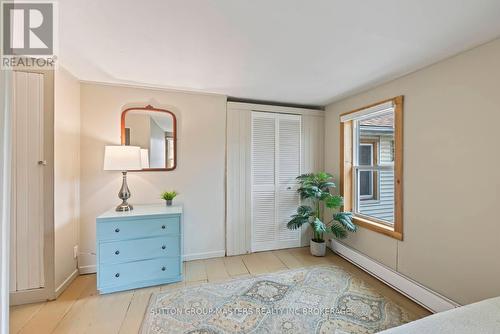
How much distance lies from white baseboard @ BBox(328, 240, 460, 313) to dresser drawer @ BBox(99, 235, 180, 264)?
7.12ft

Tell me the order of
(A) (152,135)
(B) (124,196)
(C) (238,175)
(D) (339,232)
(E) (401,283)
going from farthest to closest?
(C) (238,175)
(D) (339,232)
(A) (152,135)
(B) (124,196)
(E) (401,283)

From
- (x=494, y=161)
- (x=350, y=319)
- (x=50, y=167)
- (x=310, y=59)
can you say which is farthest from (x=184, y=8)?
(x=350, y=319)

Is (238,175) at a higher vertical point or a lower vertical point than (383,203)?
higher

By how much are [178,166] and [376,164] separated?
257cm

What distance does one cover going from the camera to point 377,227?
245 centimetres

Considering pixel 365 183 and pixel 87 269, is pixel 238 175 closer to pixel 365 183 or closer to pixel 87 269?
pixel 365 183

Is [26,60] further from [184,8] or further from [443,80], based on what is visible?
[443,80]

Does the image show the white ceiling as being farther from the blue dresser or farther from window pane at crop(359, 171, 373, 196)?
the blue dresser

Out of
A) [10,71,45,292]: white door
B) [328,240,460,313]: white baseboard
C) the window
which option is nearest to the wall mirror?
[10,71,45,292]: white door

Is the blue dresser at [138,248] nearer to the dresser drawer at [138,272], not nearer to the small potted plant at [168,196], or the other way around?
the dresser drawer at [138,272]

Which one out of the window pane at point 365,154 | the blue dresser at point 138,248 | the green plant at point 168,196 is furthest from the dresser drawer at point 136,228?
the window pane at point 365,154

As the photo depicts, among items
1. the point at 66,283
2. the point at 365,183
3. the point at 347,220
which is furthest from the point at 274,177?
the point at 66,283

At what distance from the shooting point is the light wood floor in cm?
167

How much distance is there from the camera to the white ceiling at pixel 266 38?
4.19 ft
